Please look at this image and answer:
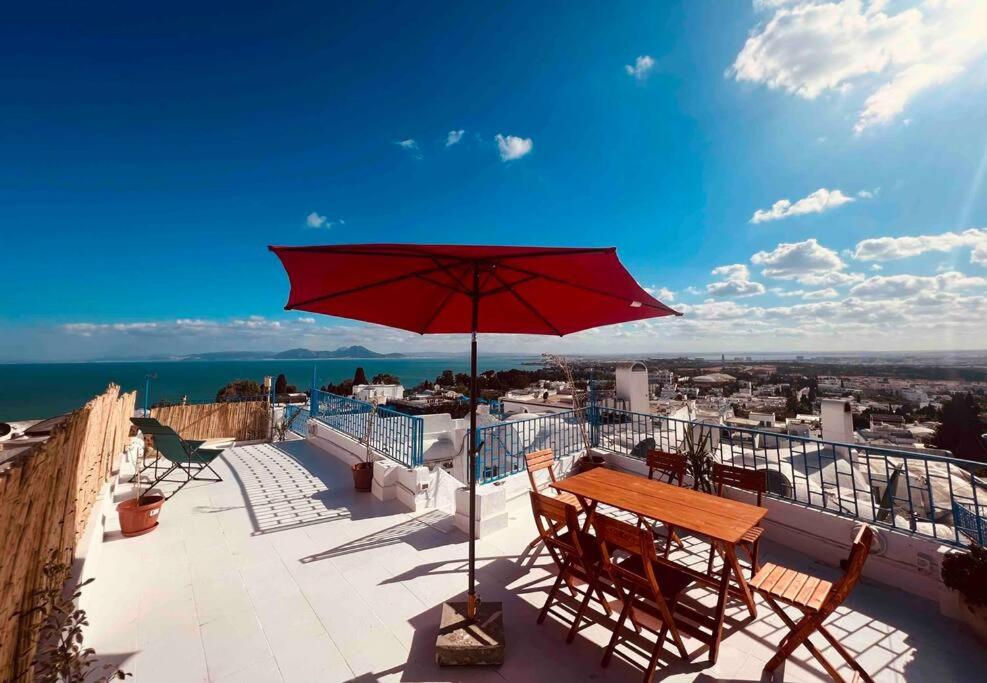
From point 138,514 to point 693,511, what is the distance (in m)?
5.47

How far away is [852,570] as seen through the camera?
6.24 feet

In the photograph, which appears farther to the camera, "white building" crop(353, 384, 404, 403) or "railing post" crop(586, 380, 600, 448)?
"white building" crop(353, 384, 404, 403)

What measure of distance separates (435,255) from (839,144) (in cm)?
1009

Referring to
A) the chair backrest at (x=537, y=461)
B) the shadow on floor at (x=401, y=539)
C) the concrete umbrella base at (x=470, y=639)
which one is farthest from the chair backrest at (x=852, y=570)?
the shadow on floor at (x=401, y=539)

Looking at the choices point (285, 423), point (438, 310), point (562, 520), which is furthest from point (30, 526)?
point (285, 423)

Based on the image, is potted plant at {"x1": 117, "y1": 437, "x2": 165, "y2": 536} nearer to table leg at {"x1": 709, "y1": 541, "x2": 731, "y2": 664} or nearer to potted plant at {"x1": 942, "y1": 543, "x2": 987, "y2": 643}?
table leg at {"x1": 709, "y1": 541, "x2": 731, "y2": 664}

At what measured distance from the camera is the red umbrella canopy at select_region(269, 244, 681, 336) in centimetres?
215

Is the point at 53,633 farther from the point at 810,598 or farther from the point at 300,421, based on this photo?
→ the point at 300,421

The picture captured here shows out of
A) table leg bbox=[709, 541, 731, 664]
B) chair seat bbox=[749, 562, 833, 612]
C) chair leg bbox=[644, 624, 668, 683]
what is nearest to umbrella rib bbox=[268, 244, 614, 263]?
table leg bbox=[709, 541, 731, 664]

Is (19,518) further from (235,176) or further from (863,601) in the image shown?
(235,176)

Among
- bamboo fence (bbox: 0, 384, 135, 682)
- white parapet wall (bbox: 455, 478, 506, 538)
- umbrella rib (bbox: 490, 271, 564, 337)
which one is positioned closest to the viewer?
bamboo fence (bbox: 0, 384, 135, 682)

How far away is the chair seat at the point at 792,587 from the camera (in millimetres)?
2109

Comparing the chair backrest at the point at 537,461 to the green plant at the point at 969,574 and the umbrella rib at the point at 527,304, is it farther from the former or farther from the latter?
the green plant at the point at 969,574

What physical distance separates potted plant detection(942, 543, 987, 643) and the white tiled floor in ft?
0.45
